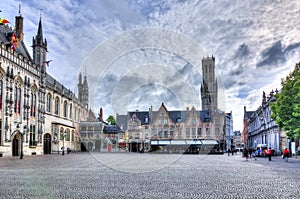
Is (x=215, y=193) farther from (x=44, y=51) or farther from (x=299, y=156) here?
(x=44, y=51)

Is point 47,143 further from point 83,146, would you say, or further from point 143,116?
point 143,116

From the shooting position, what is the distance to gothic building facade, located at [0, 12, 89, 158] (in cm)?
4659

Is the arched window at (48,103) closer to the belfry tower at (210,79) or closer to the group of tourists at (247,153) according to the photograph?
the group of tourists at (247,153)

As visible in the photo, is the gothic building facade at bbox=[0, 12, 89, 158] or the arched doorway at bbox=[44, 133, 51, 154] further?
the arched doorway at bbox=[44, 133, 51, 154]

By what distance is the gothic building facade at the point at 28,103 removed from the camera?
46.6 metres

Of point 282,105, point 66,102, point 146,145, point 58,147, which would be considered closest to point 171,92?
point 282,105

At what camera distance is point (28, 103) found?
180ft

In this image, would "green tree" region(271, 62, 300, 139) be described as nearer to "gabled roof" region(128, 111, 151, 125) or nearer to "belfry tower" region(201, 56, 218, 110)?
"gabled roof" region(128, 111, 151, 125)

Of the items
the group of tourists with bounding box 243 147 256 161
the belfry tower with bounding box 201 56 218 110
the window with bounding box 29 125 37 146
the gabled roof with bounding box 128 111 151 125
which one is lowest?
the group of tourists with bounding box 243 147 256 161

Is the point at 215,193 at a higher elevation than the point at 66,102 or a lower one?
lower

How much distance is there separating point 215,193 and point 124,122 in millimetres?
97835

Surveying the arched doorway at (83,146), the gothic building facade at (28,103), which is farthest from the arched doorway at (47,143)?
the arched doorway at (83,146)

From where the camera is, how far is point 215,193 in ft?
40.7

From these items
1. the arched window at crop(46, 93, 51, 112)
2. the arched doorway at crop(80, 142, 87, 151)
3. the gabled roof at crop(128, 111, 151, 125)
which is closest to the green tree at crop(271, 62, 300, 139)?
the arched window at crop(46, 93, 51, 112)
